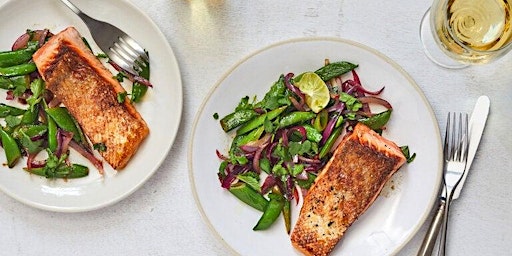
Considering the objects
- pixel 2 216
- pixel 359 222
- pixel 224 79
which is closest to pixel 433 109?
pixel 359 222

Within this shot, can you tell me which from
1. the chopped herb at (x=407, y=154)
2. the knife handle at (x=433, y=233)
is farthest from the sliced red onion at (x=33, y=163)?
the knife handle at (x=433, y=233)

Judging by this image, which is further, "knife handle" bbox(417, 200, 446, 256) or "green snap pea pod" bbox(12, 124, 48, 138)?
"green snap pea pod" bbox(12, 124, 48, 138)

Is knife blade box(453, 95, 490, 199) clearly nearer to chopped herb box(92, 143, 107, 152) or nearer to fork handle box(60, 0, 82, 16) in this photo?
chopped herb box(92, 143, 107, 152)

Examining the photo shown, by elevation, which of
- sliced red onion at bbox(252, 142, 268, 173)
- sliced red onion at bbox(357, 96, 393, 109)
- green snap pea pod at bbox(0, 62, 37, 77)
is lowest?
sliced red onion at bbox(252, 142, 268, 173)

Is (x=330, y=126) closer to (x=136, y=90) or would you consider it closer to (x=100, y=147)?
(x=136, y=90)

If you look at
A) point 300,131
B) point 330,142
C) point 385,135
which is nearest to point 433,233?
point 385,135

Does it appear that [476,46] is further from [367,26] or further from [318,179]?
[318,179]

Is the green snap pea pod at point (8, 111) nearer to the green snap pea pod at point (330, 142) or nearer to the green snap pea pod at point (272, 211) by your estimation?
the green snap pea pod at point (272, 211)

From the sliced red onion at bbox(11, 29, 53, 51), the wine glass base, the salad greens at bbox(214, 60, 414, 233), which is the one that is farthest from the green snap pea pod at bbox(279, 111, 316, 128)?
the sliced red onion at bbox(11, 29, 53, 51)
